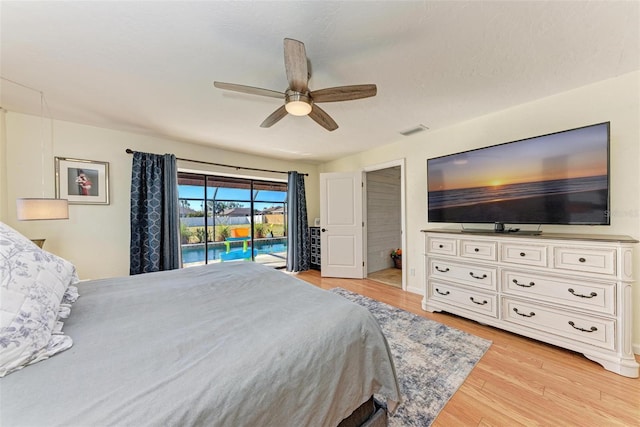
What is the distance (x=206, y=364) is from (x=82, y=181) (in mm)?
3506

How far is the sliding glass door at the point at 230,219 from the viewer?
4.31m

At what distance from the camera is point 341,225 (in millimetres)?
4508

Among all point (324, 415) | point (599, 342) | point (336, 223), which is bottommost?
point (599, 342)

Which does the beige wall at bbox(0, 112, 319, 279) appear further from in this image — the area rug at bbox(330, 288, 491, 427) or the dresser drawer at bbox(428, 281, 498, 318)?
the dresser drawer at bbox(428, 281, 498, 318)

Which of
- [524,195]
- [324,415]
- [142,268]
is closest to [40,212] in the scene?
[142,268]

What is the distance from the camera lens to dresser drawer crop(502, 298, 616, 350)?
178cm

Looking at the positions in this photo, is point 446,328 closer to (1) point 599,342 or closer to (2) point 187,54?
(1) point 599,342

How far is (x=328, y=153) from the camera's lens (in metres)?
4.41

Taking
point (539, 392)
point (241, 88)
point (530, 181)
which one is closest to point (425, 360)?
point (539, 392)

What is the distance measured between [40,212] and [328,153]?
12.3ft

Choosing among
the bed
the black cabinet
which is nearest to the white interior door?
the black cabinet

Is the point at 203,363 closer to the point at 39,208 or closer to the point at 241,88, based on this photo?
the point at 241,88

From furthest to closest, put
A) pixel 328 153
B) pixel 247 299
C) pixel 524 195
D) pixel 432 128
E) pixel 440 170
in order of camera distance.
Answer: pixel 328 153 < pixel 432 128 < pixel 440 170 < pixel 524 195 < pixel 247 299

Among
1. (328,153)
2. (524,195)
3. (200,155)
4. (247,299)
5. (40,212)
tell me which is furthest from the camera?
(328,153)
